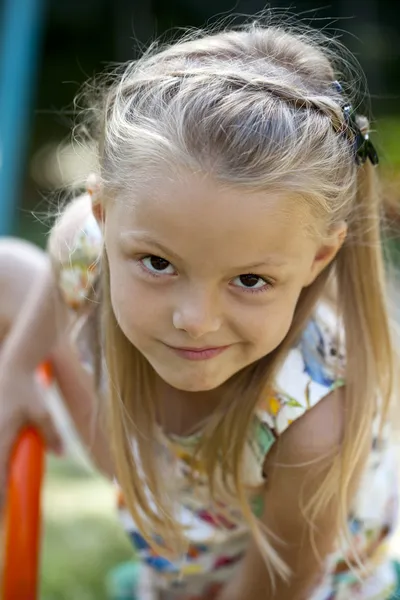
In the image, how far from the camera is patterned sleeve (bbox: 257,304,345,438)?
0.89m

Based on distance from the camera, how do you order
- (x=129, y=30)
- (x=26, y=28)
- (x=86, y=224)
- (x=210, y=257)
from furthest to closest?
(x=129, y=30) → (x=26, y=28) → (x=86, y=224) → (x=210, y=257)

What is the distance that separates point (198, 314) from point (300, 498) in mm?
257

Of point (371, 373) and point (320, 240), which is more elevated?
point (320, 240)

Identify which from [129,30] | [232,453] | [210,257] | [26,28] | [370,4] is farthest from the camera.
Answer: [129,30]

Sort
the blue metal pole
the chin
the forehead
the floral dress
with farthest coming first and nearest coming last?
the blue metal pole, the floral dress, the chin, the forehead

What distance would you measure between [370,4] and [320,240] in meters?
3.84

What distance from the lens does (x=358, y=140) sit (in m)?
0.82

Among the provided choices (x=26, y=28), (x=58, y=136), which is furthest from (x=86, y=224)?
(x=58, y=136)

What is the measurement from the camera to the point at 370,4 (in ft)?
14.1

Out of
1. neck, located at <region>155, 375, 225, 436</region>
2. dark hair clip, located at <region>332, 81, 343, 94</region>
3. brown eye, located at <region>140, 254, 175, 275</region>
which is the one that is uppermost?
dark hair clip, located at <region>332, 81, 343, 94</region>

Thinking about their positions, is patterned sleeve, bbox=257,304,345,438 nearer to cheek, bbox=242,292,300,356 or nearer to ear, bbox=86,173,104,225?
cheek, bbox=242,292,300,356

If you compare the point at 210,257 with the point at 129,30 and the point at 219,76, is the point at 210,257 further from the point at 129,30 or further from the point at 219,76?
the point at 129,30

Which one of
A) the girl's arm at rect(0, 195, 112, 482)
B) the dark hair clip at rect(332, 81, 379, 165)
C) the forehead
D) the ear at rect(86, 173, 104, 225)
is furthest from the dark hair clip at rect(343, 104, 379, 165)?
the girl's arm at rect(0, 195, 112, 482)

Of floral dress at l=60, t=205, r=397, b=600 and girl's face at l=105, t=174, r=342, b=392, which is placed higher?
girl's face at l=105, t=174, r=342, b=392
